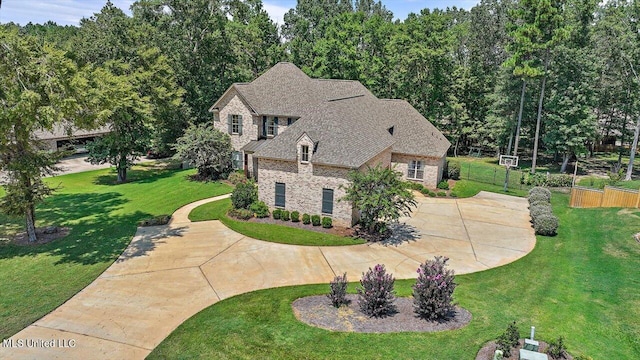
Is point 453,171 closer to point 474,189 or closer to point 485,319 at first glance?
point 474,189

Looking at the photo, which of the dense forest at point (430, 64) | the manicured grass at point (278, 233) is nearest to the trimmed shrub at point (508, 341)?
the manicured grass at point (278, 233)

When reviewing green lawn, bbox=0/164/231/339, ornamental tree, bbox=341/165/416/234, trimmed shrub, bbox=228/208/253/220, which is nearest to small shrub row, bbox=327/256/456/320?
ornamental tree, bbox=341/165/416/234

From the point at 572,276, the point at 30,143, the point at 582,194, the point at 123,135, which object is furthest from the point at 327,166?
the point at 123,135

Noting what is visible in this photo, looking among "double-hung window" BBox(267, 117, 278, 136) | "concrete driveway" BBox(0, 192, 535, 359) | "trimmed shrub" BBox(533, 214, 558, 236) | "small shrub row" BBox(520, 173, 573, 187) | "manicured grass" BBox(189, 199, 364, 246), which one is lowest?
"concrete driveway" BBox(0, 192, 535, 359)

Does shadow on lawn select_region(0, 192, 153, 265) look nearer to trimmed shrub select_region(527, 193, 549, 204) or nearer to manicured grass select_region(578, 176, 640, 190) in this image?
trimmed shrub select_region(527, 193, 549, 204)

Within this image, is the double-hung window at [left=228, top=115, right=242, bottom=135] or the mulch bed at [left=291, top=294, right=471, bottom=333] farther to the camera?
the double-hung window at [left=228, top=115, right=242, bottom=135]

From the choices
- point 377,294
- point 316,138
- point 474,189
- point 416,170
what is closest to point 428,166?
point 416,170

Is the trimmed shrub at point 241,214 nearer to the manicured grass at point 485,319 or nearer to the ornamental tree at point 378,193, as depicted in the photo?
the ornamental tree at point 378,193
